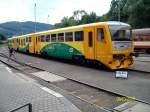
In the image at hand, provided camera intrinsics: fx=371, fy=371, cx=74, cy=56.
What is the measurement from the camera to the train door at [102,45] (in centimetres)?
2171

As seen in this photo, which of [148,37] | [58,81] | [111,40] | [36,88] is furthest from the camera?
[148,37]

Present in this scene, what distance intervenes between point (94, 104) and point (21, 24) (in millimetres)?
156912

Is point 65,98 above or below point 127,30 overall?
below

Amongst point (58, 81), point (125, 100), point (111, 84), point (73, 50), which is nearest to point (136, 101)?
point (125, 100)

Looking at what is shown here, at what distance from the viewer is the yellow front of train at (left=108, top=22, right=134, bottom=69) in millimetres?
21547

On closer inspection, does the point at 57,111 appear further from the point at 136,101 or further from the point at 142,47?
the point at 142,47

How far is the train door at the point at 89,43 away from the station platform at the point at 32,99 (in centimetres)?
711

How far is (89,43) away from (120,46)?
100 inches

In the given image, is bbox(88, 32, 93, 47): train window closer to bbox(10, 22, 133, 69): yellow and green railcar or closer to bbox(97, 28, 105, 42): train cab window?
bbox(10, 22, 133, 69): yellow and green railcar

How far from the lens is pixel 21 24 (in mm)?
166500

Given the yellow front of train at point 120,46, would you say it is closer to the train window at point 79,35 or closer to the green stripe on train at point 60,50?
the train window at point 79,35

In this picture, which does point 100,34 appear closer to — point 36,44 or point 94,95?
point 94,95

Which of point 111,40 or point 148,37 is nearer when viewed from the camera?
point 111,40

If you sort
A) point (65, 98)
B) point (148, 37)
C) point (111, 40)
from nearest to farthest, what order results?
1. point (65, 98)
2. point (111, 40)
3. point (148, 37)
